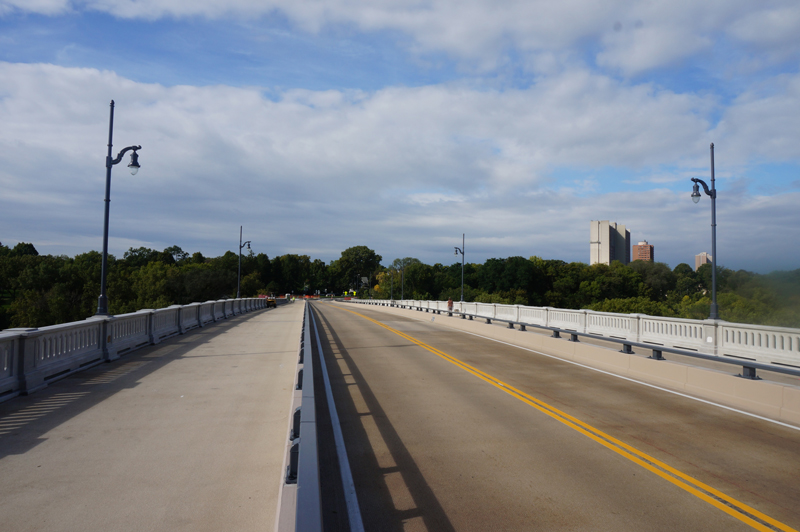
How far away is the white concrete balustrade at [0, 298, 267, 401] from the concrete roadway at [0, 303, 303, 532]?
32 cm

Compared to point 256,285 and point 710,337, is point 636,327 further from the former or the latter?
point 256,285

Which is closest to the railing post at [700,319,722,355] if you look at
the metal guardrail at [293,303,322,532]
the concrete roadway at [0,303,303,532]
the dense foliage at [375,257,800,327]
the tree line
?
the concrete roadway at [0,303,303,532]

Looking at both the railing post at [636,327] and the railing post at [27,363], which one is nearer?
the railing post at [27,363]

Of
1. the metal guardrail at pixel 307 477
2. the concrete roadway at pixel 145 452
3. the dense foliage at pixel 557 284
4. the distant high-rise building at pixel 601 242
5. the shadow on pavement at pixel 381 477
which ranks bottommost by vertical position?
the shadow on pavement at pixel 381 477

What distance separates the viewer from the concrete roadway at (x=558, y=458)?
468 cm

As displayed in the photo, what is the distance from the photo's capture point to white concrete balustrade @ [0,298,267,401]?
8477 millimetres

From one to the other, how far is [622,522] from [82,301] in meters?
128

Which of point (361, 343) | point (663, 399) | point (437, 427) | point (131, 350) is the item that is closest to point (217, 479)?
point (437, 427)

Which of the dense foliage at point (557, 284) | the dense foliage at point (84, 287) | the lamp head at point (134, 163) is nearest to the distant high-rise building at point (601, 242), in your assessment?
the dense foliage at point (557, 284)

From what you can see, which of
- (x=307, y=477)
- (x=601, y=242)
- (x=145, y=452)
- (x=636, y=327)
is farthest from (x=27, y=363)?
(x=601, y=242)

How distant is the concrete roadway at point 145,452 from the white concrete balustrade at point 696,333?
12.9 m

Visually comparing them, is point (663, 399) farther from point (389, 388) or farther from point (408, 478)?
point (408, 478)

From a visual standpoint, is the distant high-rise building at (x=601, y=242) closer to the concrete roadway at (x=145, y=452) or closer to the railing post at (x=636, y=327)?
the railing post at (x=636, y=327)

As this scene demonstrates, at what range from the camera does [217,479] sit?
5.27 meters
